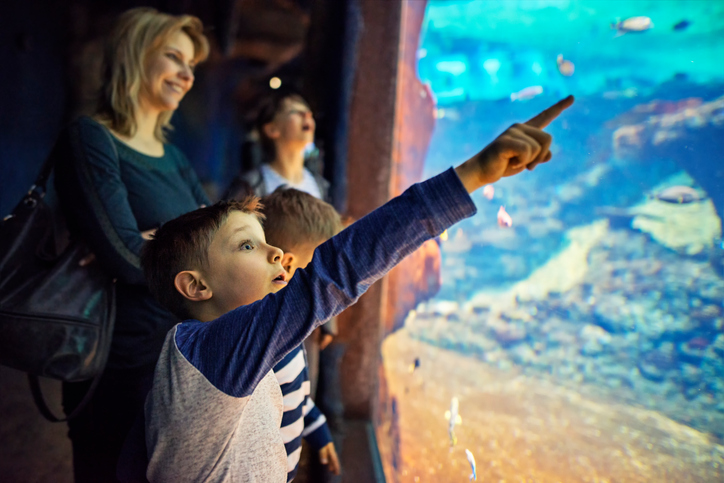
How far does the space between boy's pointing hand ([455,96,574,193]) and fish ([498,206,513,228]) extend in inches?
22.4

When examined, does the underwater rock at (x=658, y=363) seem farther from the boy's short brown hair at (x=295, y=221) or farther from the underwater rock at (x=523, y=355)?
the boy's short brown hair at (x=295, y=221)

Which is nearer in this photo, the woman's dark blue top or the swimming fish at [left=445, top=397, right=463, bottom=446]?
the woman's dark blue top

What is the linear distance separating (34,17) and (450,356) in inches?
130

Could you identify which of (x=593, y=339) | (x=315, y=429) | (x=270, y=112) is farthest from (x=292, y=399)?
(x=270, y=112)

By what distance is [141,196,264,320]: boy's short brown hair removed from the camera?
902 millimetres

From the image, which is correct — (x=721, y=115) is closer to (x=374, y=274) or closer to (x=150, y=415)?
(x=374, y=274)

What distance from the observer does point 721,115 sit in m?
0.66

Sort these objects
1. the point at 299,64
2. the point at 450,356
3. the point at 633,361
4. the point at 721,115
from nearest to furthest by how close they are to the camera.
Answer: the point at 721,115 → the point at 633,361 → the point at 450,356 → the point at 299,64

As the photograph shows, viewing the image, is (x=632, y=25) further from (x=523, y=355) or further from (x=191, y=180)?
(x=191, y=180)

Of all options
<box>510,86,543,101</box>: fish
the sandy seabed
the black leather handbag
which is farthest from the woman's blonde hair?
the sandy seabed

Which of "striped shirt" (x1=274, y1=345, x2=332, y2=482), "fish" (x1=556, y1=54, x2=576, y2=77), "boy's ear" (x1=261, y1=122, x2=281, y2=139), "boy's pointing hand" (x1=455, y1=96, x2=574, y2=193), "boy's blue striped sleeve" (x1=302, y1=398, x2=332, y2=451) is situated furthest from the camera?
"boy's ear" (x1=261, y1=122, x2=281, y2=139)

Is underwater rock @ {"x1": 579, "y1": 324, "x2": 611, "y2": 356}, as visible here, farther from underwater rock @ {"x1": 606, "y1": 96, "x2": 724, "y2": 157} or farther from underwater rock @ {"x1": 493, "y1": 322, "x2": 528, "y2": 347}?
underwater rock @ {"x1": 606, "y1": 96, "x2": 724, "y2": 157}

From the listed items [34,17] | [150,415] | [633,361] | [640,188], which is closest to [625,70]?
[640,188]

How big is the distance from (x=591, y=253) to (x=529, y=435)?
0.53 metres
